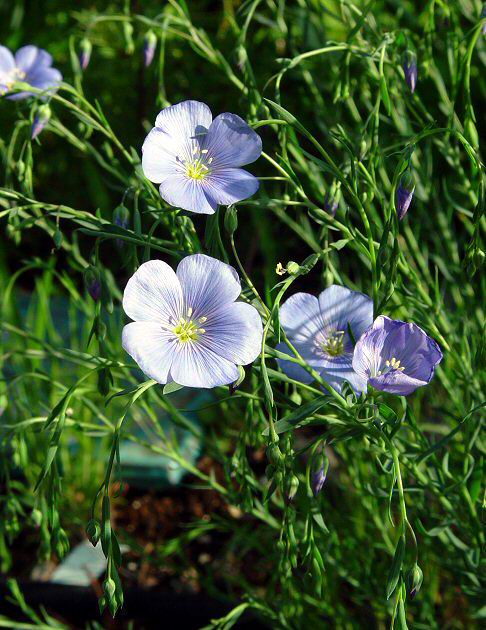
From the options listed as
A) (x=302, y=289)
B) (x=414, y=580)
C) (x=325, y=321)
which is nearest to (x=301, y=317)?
(x=325, y=321)

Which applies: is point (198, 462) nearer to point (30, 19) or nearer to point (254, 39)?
point (254, 39)

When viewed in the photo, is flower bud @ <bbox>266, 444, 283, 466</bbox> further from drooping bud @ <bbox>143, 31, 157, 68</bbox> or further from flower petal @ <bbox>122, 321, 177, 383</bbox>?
drooping bud @ <bbox>143, 31, 157, 68</bbox>

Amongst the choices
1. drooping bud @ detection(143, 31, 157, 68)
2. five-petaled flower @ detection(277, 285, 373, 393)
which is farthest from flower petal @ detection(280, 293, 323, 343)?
drooping bud @ detection(143, 31, 157, 68)

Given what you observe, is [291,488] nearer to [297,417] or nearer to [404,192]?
[297,417]

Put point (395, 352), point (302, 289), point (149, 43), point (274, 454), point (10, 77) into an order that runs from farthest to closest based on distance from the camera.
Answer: point (302, 289), point (10, 77), point (149, 43), point (395, 352), point (274, 454)

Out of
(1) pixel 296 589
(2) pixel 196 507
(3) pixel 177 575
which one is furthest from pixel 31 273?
(1) pixel 296 589

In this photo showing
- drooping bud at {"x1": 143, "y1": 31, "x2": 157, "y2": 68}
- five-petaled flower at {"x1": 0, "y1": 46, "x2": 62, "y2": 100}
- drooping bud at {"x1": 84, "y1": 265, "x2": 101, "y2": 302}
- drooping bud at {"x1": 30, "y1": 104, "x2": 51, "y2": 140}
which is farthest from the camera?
five-petaled flower at {"x1": 0, "y1": 46, "x2": 62, "y2": 100}

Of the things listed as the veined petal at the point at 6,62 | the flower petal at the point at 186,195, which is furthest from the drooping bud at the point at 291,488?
the veined petal at the point at 6,62
